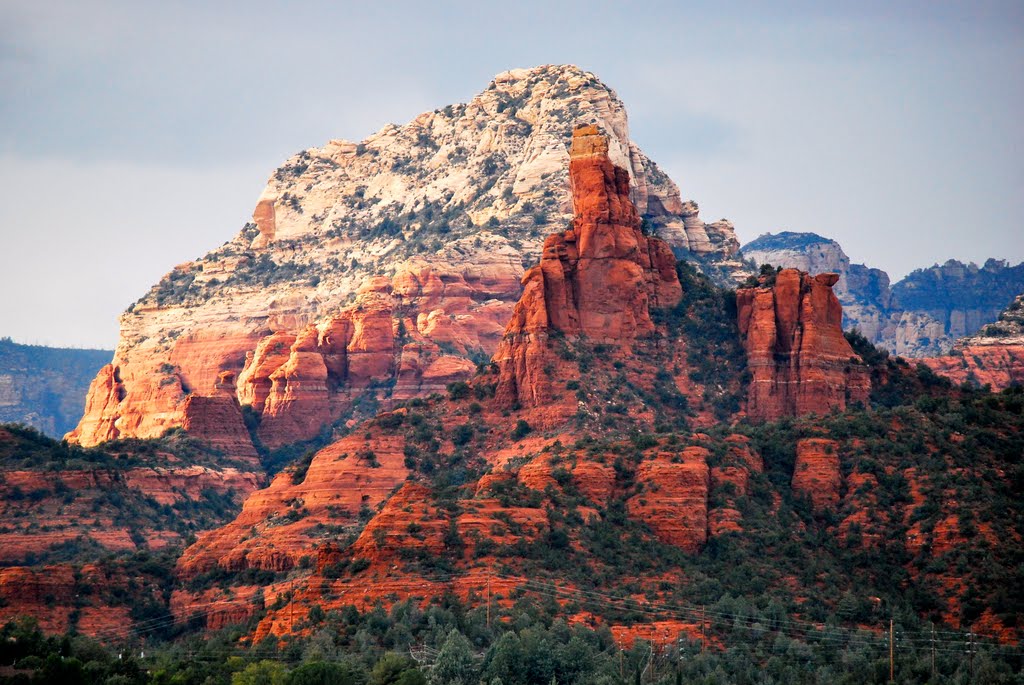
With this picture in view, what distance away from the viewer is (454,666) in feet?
301

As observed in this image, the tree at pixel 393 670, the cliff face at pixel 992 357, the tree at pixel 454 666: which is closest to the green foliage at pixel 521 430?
the tree at pixel 454 666

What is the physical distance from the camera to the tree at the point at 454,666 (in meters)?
91.1

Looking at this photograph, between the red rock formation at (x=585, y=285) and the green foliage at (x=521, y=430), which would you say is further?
the red rock formation at (x=585, y=285)

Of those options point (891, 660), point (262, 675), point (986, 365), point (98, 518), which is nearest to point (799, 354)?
point (891, 660)

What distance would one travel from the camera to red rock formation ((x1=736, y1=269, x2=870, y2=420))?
433ft

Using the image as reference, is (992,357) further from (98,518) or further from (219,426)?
(98,518)

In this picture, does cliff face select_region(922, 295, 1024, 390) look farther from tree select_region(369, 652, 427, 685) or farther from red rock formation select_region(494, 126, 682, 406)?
tree select_region(369, 652, 427, 685)

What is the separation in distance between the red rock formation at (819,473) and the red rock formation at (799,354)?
12.5m

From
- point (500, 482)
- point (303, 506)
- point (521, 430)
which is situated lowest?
point (303, 506)

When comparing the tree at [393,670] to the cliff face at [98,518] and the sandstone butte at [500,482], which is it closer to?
the sandstone butte at [500,482]

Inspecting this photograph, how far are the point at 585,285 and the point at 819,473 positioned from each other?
2557 cm

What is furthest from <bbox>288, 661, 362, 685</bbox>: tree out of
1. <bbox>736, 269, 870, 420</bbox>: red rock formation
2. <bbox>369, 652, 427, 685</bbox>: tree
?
<bbox>736, 269, 870, 420</bbox>: red rock formation

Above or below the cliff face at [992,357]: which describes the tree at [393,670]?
below

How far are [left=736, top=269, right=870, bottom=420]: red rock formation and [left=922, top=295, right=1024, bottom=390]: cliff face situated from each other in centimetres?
3235
